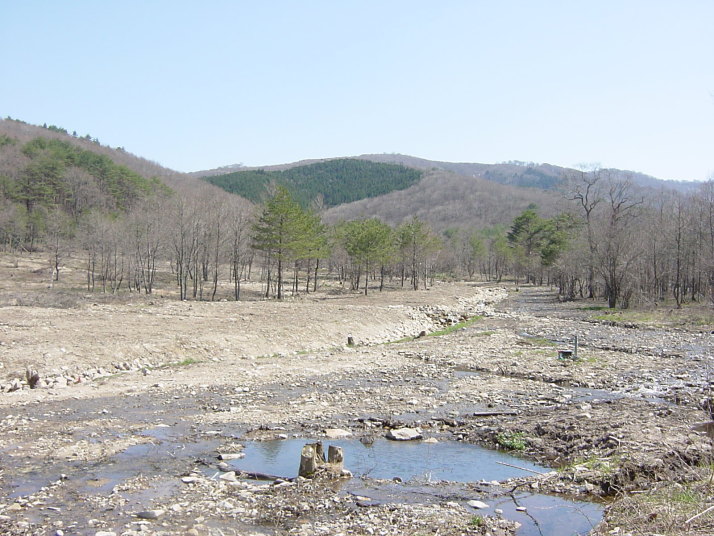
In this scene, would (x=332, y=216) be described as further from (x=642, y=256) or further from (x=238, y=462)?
(x=238, y=462)

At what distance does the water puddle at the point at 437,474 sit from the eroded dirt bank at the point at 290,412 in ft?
0.93

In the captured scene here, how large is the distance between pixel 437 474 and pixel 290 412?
203 inches

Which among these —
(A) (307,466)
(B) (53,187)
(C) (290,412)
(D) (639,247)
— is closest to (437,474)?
(A) (307,466)

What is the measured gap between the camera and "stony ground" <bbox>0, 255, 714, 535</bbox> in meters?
8.06

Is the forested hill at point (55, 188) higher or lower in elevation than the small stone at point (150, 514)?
higher

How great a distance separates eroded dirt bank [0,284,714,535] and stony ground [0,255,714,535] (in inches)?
2.1

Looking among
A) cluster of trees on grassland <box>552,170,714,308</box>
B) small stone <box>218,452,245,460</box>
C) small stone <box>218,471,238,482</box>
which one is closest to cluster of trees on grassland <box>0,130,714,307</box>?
cluster of trees on grassland <box>552,170,714,308</box>

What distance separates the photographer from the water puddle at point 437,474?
8266mm

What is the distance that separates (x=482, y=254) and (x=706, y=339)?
83.7 m

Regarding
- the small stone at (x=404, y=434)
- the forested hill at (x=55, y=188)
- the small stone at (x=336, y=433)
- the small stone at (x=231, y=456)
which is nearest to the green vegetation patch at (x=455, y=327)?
the small stone at (x=404, y=434)

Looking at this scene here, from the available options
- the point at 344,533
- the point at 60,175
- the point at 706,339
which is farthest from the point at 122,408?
the point at 60,175

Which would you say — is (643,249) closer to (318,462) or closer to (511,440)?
(511,440)

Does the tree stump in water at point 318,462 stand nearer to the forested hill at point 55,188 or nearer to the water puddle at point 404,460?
the water puddle at point 404,460

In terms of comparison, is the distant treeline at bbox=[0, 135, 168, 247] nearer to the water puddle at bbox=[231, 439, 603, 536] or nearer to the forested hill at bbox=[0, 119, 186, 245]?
the forested hill at bbox=[0, 119, 186, 245]
